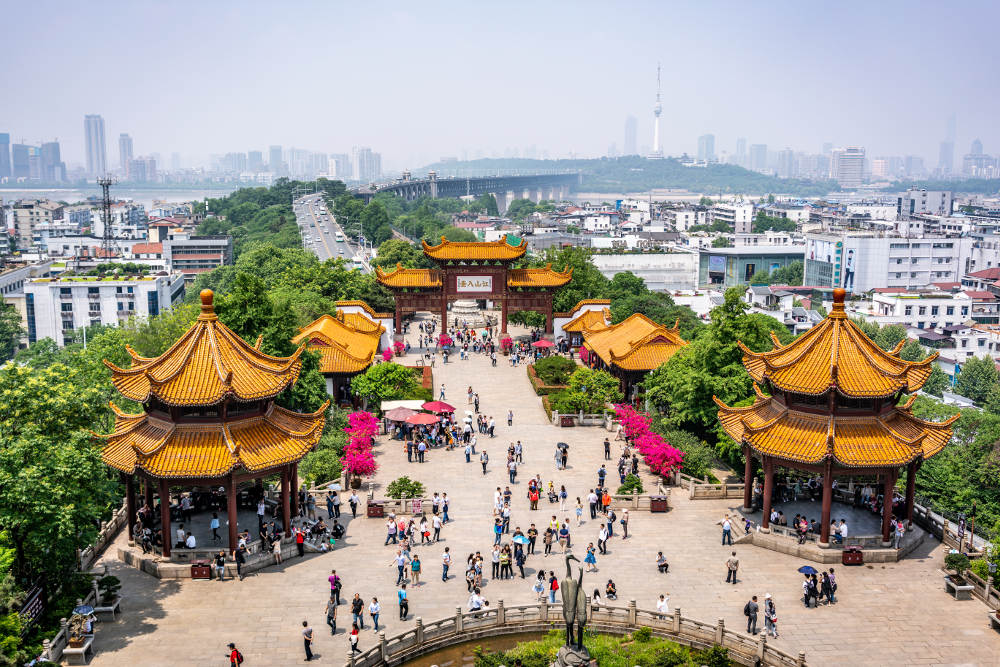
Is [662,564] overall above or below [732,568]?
below

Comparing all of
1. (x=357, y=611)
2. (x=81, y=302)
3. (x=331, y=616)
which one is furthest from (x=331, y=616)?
(x=81, y=302)

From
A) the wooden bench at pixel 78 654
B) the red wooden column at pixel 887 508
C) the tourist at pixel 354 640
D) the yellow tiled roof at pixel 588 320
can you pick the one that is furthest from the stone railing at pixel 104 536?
the yellow tiled roof at pixel 588 320

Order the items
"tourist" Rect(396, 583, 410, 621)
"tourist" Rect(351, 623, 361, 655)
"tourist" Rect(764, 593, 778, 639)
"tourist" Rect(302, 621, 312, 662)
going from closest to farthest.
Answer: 1. "tourist" Rect(351, 623, 361, 655)
2. "tourist" Rect(302, 621, 312, 662)
3. "tourist" Rect(764, 593, 778, 639)
4. "tourist" Rect(396, 583, 410, 621)

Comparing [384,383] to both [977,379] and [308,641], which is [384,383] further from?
[977,379]

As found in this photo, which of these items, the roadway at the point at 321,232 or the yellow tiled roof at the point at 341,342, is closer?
the yellow tiled roof at the point at 341,342

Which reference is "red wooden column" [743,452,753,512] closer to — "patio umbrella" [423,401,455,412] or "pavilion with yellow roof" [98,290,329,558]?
"patio umbrella" [423,401,455,412]

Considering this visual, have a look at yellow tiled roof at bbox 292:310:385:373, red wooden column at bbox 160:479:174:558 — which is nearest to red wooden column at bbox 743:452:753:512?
red wooden column at bbox 160:479:174:558

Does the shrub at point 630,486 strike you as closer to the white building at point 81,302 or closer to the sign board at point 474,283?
the sign board at point 474,283
